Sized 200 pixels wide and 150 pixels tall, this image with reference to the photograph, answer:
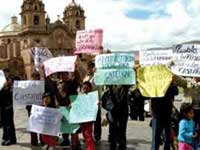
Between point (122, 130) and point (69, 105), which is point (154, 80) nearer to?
point (122, 130)

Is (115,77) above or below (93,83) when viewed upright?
above

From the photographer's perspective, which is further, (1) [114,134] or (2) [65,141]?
(2) [65,141]

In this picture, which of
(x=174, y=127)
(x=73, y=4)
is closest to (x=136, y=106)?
(x=174, y=127)

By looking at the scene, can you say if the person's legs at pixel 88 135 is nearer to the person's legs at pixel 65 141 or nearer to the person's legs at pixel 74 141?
the person's legs at pixel 74 141

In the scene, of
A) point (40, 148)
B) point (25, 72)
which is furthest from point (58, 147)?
point (25, 72)

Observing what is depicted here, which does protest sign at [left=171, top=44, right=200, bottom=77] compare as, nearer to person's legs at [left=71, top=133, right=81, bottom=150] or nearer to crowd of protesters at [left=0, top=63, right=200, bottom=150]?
crowd of protesters at [left=0, top=63, right=200, bottom=150]

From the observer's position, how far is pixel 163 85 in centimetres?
944

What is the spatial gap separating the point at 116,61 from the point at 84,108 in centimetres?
115

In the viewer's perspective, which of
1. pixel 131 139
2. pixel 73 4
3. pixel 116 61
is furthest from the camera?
pixel 73 4

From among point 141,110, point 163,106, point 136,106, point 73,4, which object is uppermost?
point 73,4

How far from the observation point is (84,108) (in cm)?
999

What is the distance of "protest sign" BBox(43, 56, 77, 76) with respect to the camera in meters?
10.6

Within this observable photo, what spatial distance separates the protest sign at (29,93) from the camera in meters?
11.3

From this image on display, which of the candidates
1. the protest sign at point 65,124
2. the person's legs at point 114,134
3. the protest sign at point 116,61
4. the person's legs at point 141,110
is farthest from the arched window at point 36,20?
the person's legs at point 114,134
